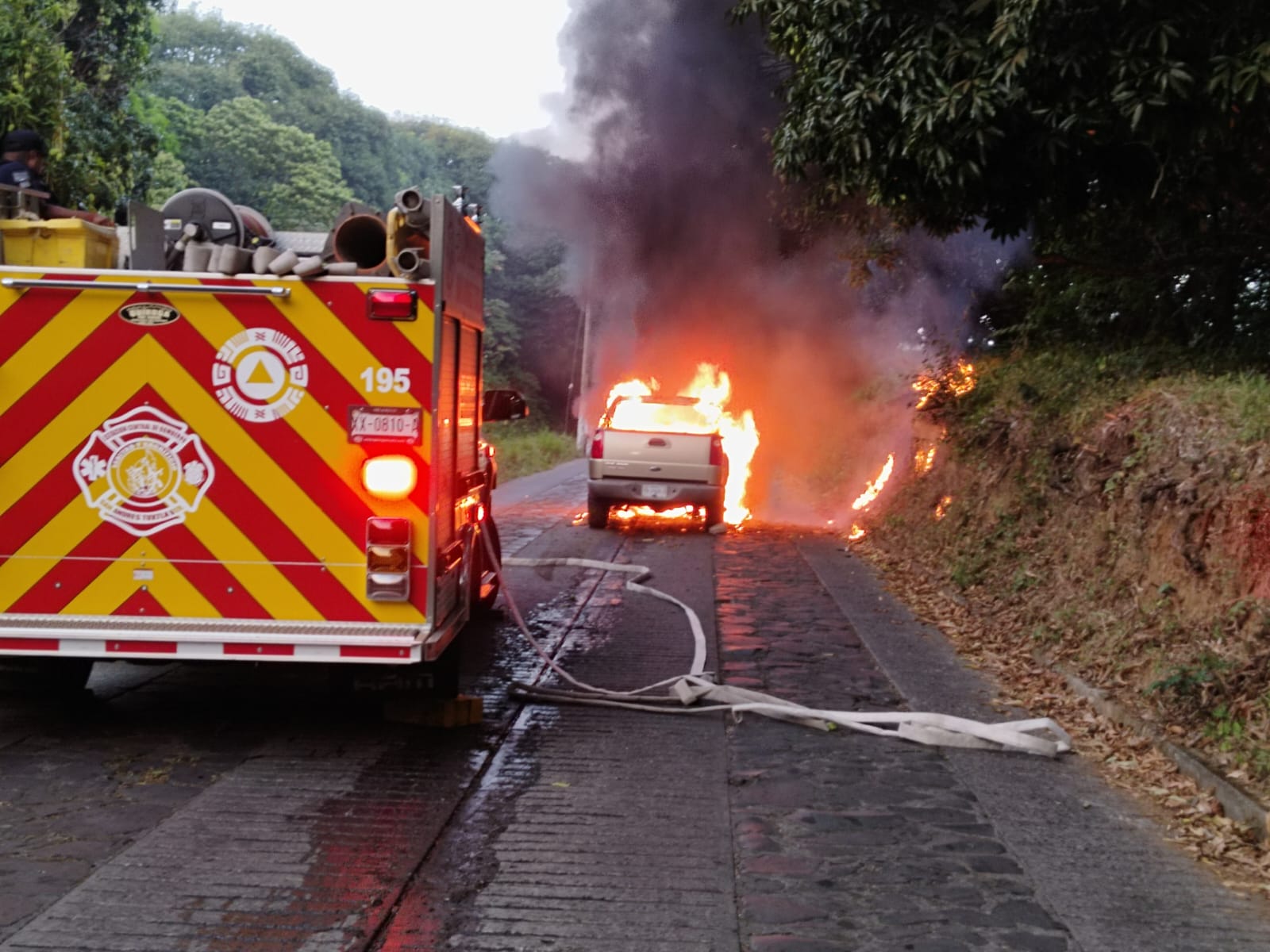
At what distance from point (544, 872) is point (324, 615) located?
1818 millimetres

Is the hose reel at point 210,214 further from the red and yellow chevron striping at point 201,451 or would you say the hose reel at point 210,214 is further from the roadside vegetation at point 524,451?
the roadside vegetation at point 524,451

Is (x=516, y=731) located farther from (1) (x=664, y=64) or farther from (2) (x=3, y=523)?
(1) (x=664, y=64)

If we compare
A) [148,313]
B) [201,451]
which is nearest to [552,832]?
[201,451]

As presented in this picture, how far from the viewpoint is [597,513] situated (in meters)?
16.9

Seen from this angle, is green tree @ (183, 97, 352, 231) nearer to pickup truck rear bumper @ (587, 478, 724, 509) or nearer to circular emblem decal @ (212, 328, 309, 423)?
pickup truck rear bumper @ (587, 478, 724, 509)

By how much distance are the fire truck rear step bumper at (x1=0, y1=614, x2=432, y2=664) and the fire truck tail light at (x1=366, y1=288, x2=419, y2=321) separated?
144 centimetres

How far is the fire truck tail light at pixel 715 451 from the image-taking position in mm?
16531

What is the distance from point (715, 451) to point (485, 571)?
8.11 metres

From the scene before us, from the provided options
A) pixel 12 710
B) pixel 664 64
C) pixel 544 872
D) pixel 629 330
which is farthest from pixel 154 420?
pixel 629 330

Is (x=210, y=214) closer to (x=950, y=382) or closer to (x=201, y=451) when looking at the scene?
(x=201, y=451)

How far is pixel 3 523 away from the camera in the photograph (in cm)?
581

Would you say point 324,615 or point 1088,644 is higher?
point 324,615

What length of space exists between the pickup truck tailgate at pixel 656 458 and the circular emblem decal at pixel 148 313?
1078 centimetres

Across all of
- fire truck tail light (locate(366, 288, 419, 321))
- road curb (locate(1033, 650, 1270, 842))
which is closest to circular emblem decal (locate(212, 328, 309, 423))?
fire truck tail light (locate(366, 288, 419, 321))
